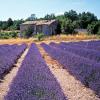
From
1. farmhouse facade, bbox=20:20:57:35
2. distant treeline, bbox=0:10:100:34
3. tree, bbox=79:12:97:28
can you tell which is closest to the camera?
distant treeline, bbox=0:10:100:34

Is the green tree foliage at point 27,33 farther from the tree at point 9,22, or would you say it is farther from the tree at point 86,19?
the tree at point 9,22

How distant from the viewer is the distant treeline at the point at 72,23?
7081 cm

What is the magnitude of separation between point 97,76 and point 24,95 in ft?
8.55

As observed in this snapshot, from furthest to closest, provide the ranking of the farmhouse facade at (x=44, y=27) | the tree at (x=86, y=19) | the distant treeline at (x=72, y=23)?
the tree at (x=86, y=19), the farmhouse facade at (x=44, y=27), the distant treeline at (x=72, y=23)

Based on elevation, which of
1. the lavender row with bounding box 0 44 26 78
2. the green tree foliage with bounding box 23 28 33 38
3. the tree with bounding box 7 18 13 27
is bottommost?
the green tree foliage with bounding box 23 28 33 38

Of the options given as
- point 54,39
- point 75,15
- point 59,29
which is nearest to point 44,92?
point 54,39

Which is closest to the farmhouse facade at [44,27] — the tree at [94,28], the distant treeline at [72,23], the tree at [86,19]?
the distant treeline at [72,23]

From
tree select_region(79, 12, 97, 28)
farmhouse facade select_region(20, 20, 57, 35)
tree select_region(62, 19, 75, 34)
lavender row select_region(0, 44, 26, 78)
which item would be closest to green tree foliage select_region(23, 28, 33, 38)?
farmhouse facade select_region(20, 20, 57, 35)

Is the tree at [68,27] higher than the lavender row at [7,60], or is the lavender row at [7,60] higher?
the lavender row at [7,60]

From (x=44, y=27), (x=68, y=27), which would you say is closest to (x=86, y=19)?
(x=44, y=27)

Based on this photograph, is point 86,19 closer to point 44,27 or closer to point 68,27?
point 44,27

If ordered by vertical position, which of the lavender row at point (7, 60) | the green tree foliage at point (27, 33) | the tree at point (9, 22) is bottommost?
the green tree foliage at point (27, 33)

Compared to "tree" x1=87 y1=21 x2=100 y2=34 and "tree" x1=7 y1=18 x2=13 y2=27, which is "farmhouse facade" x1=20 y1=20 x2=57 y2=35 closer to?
"tree" x1=87 y1=21 x2=100 y2=34

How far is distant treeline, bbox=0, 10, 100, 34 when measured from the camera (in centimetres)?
7081
